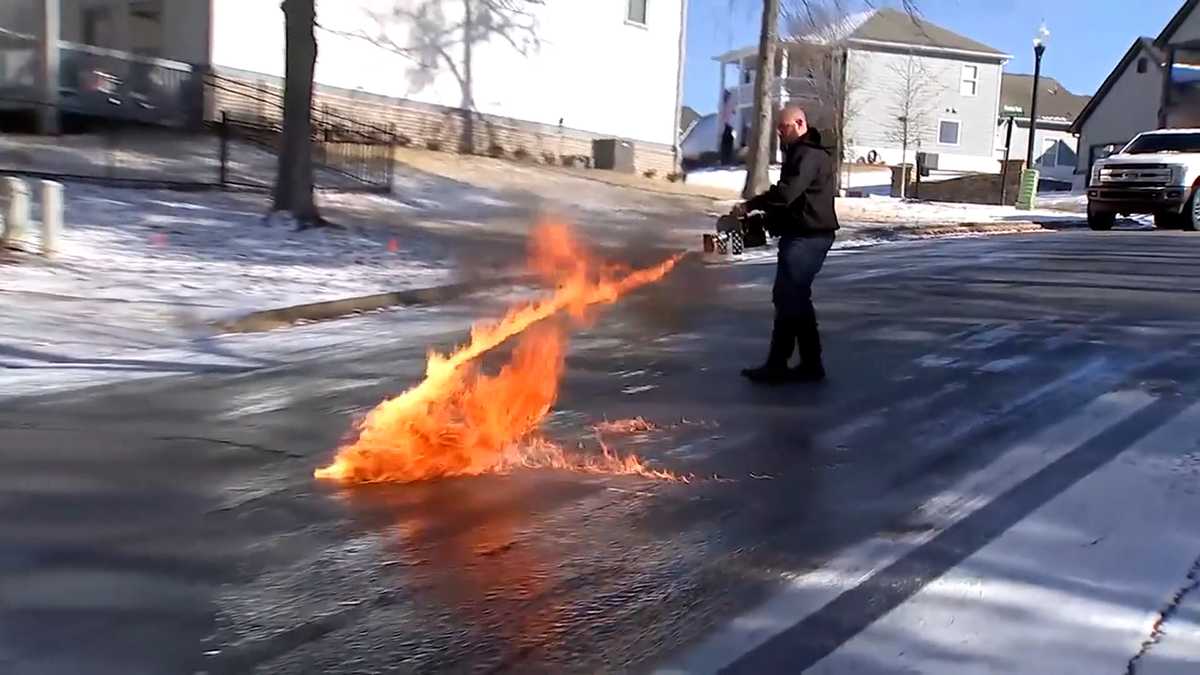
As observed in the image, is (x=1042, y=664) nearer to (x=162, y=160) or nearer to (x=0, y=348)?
(x=0, y=348)

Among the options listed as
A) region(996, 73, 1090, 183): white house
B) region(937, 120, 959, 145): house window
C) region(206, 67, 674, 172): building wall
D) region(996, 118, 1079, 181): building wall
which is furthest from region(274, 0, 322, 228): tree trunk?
region(996, 118, 1079, 181): building wall

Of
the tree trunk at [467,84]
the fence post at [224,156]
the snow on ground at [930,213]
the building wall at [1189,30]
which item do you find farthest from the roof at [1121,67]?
the fence post at [224,156]

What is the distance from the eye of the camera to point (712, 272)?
15641 millimetres

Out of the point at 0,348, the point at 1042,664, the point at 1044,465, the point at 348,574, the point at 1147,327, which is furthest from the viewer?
the point at 1147,327

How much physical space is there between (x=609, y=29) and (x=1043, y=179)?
1532 inches

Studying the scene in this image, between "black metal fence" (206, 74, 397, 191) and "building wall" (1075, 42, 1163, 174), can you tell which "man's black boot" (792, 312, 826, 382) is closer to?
"black metal fence" (206, 74, 397, 191)

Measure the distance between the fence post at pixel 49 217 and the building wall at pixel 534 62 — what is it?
40.1 ft

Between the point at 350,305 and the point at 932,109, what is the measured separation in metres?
54.8

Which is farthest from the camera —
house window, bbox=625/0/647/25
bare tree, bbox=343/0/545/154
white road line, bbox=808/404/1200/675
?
house window, bbox=625/0/647/25

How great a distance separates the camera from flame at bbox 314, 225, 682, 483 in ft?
20.8

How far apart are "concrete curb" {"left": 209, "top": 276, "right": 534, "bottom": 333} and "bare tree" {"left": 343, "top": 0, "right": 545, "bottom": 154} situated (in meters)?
15.4

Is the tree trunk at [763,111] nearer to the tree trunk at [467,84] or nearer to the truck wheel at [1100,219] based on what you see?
the tree trunk at [467,84]

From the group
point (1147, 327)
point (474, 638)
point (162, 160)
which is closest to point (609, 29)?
point (162, 160)

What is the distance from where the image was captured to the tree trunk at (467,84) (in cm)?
3073
